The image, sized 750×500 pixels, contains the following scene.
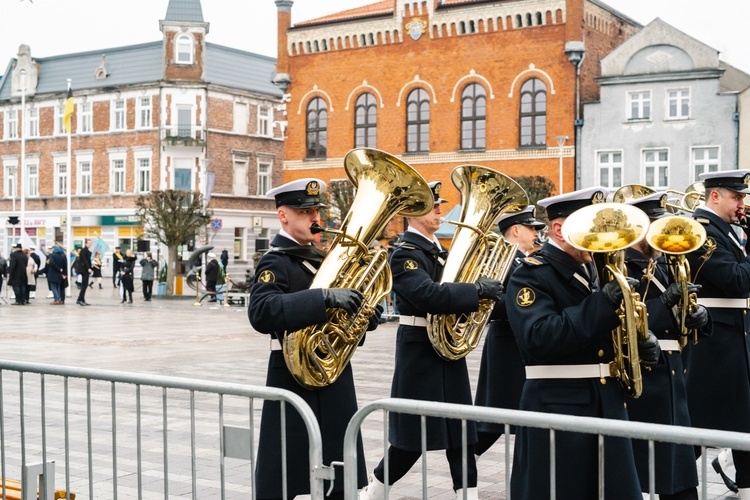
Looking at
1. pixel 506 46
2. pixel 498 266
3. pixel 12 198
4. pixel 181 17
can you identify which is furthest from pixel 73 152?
pixel 498 266

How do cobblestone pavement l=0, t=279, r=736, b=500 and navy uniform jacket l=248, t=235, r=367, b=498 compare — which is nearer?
navy uniform jacket l=248, t=235, r=367, b=498

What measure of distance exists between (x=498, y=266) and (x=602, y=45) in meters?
38.6

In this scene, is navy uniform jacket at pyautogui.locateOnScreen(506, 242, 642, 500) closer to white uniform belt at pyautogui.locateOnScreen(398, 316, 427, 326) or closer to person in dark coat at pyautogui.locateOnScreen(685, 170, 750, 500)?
white uniform belt at pyautogui.locateOnScreen(398, 316, 427, 326)

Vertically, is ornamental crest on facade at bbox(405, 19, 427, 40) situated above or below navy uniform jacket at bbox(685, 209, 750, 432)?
above

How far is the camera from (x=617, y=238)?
3969mm

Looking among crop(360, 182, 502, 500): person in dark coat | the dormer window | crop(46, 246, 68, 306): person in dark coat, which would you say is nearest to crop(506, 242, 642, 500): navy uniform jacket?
crop(360, 182, 502, 500): person in dark coat

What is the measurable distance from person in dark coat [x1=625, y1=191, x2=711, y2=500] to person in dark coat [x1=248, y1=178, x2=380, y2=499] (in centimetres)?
144

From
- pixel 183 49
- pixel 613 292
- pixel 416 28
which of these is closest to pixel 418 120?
pixel 416 28

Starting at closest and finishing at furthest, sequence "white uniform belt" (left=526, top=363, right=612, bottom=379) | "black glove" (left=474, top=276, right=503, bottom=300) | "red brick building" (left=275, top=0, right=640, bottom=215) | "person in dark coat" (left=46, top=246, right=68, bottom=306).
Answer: "white uniform belt" (left=526, top=363, right=612, bottom=379) → "black glove" (left=474, top=276, right=503, bottom=300) → "person in dark coat" (left=46, top=246, right=68, bottom=306) → "red brick building" (left=275, top=0, right=640, bottom=215)

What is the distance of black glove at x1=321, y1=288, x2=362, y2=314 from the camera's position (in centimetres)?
493

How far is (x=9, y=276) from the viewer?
2961 cm

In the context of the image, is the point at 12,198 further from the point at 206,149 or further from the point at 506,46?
the point at 506,46

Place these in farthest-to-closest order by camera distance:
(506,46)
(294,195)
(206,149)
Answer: (206,149), (506,46), (294,195)

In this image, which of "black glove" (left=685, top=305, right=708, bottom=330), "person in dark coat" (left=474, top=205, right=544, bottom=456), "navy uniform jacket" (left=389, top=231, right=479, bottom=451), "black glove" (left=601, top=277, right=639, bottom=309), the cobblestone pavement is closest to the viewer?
"black glove" (left=601, top=277, right=639, bottom=309)
